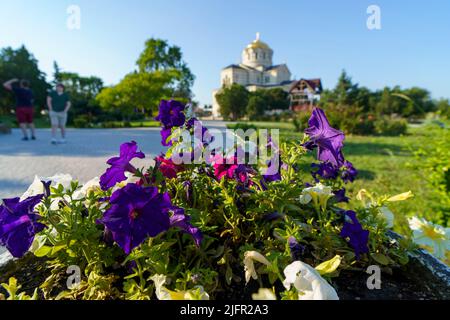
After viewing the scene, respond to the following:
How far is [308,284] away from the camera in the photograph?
69 cm

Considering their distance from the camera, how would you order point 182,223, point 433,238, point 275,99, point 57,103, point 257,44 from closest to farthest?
point 182,223 < point 433,238 < point 57,103 < point 275,99 < point 257,44

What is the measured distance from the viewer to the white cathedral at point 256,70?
59188mm

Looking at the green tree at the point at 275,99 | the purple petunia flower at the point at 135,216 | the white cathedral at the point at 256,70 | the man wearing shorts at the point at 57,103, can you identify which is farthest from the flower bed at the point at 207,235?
the white cathedral at the point at 256,70

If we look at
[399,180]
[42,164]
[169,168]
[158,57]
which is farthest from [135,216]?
[158,57]

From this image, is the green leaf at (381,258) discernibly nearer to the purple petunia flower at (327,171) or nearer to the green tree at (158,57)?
the purple petunia flower at (327,171)

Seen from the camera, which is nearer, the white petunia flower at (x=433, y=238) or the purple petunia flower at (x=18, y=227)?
the purple petunia flower at (x=18, y=227)

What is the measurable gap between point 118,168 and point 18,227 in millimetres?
323

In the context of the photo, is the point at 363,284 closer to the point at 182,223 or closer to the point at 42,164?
the point at 182,223

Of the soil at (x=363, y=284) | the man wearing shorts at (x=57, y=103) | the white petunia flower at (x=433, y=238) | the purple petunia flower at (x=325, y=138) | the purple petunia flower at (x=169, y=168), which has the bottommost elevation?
the soil at (x=363, y=284)

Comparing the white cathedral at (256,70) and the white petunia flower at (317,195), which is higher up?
the white cathedral at (256,70)

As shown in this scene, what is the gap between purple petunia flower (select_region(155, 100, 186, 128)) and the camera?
126cm

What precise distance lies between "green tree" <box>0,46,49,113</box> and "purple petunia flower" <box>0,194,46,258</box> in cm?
3532

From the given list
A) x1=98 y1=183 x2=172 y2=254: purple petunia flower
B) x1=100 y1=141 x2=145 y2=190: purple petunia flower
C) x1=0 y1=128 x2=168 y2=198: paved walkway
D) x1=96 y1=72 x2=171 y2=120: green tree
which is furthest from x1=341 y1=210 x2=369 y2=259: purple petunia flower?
x1=96 y1=72 x2=171 y2=120: green tree
